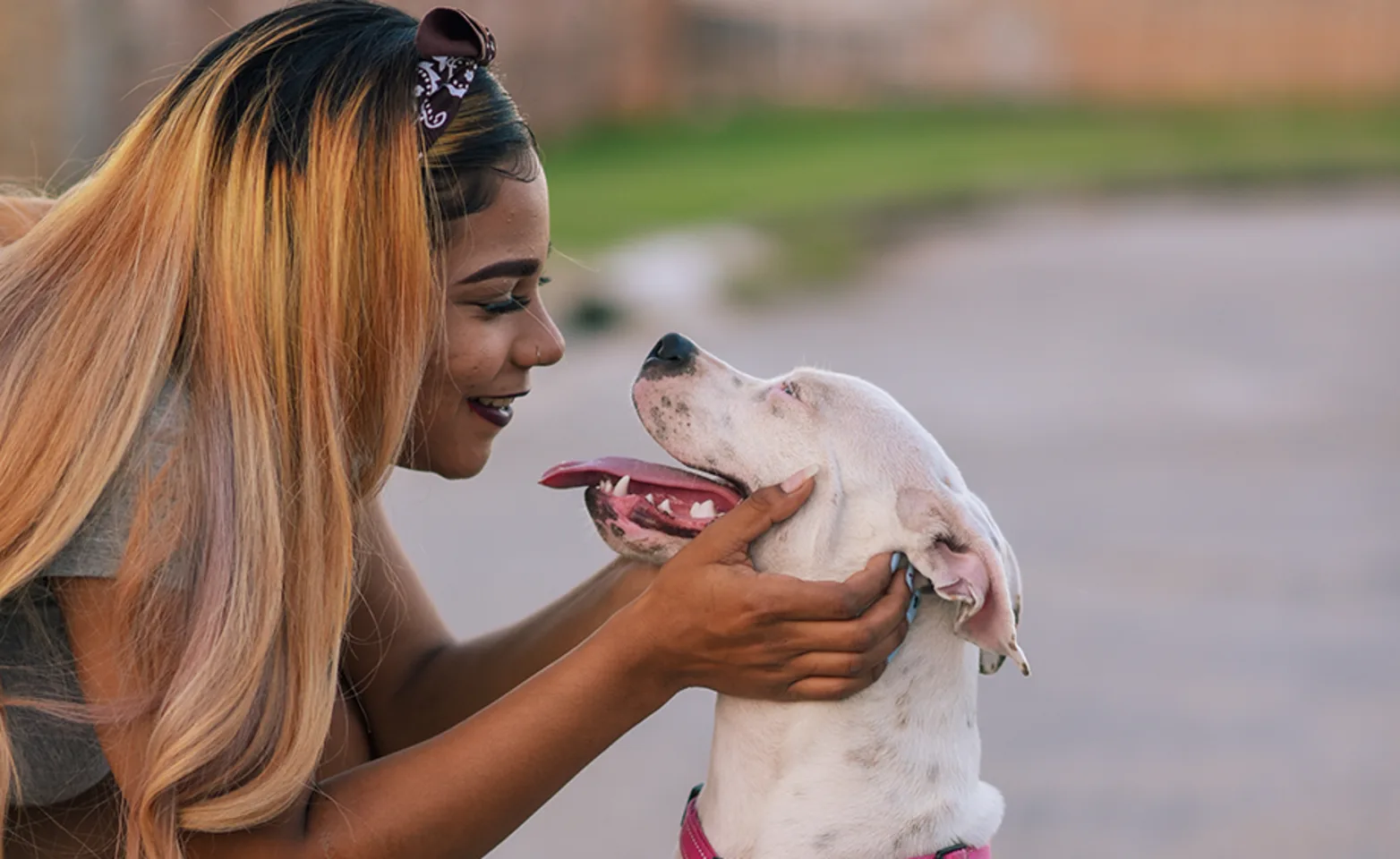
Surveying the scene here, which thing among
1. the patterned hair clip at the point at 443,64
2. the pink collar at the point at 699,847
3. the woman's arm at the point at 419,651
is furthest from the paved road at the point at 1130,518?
the patterned hair clip at the point at 443,64

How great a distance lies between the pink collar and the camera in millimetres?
2568

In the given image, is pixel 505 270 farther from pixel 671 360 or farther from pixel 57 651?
pixel 57 651

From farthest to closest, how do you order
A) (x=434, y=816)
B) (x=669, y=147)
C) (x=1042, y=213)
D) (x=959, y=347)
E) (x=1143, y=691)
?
(x=669, y=147) → (x=1042, y=213) → (x=959, y=347) → (x=1143, y=691) → (x=434, y=816)

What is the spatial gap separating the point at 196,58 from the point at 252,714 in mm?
939

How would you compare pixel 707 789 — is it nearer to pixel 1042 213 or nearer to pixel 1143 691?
pixel 1143 691

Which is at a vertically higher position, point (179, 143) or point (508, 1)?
point (179, 143)

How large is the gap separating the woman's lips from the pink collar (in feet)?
2.07

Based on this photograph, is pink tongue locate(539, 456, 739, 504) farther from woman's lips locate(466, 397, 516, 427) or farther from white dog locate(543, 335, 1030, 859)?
woman's lips locate(466, 397, 516, 427)

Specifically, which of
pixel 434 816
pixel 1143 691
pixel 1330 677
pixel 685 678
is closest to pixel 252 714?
pixel 434 816

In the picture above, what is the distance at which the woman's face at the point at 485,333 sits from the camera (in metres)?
2.69

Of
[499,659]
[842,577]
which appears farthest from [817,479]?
[499,659]

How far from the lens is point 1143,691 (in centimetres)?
587

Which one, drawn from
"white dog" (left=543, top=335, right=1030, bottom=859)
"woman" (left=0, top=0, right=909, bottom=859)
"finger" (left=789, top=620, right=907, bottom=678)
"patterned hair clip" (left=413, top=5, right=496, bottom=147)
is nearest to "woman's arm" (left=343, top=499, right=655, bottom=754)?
"white dog" (left=543, top=335, right=1030, bottom=859)

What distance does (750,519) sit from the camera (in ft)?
8.16
